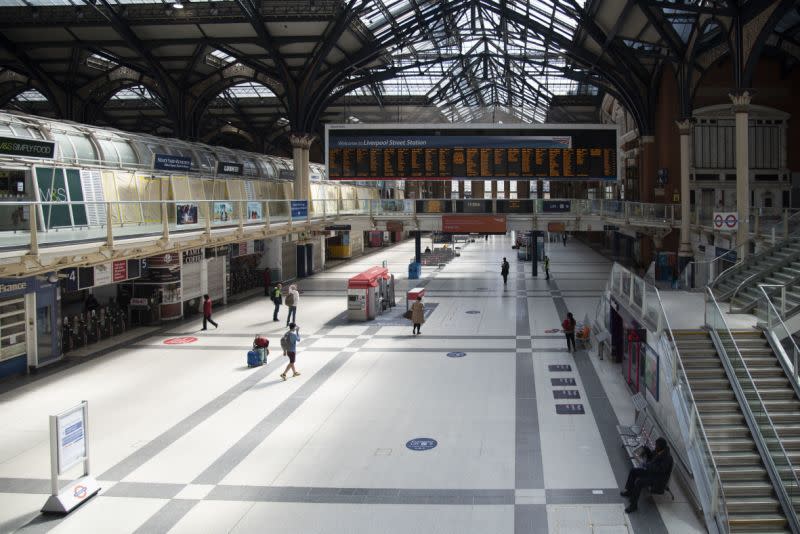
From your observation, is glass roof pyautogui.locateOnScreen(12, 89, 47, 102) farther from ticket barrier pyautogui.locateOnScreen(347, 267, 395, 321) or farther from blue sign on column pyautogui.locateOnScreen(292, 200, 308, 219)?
ticket barrier pyautogui.locateOnScreen(347, 267, 395, 321)

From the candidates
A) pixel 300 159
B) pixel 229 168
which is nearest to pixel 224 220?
pixel 229 168

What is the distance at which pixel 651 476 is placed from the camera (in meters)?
9.84

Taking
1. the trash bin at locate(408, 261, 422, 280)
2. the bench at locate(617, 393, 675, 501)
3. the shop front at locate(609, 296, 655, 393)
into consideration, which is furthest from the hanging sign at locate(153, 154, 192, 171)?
the bench at locate(617, 393, 675, 501)

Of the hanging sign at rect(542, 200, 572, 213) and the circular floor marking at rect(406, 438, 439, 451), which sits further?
the hanging sign at rect(542, 200, 572, 213)

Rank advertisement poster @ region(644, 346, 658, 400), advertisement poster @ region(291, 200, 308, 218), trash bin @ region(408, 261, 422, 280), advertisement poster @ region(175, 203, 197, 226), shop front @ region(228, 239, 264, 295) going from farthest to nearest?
trash bin @ region(408, 261, 422, 280) → shop front @ region(228, 239, 264, 295) → advertisement poster @ region(291, 200, 308, 218) → advertisement poster @ region(175, 203, 197, 226) → advertisement poster @ region(644, 346, 658, 400)

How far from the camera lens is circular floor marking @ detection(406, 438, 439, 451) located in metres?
12.2

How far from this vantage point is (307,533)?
915 centimetres

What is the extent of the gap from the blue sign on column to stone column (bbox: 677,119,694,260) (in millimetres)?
15929

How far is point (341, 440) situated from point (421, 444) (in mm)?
1474

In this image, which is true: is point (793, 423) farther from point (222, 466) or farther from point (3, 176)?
point (3, 176)

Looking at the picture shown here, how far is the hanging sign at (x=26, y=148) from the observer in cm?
1520

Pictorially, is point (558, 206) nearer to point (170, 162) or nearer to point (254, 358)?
point (170, 162)

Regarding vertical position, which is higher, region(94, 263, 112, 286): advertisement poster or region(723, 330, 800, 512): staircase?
region(94, 263, 112, 286): advertisement poster

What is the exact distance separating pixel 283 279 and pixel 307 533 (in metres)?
29.0
